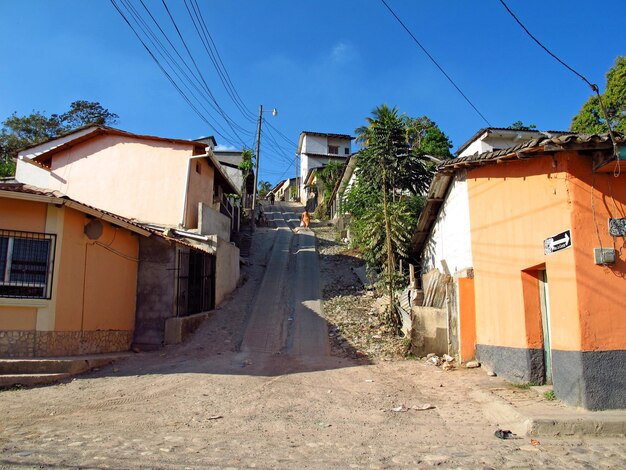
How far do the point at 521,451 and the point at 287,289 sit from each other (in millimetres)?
13075

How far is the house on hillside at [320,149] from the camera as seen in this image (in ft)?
175

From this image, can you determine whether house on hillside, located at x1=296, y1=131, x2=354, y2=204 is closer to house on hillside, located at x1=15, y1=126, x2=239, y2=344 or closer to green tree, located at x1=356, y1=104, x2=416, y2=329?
green tree, located at x1=356, y1=104, x2=416, y2=329

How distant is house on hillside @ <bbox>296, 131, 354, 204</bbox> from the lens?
53.4m

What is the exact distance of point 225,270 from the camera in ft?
54.8

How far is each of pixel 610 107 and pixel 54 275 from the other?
2373cm

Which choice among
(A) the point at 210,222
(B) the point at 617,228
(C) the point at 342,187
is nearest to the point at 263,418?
(B) the point at 617,228

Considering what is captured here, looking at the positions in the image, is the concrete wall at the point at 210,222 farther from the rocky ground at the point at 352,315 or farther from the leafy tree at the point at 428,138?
the leafy tree at the point at 428,138

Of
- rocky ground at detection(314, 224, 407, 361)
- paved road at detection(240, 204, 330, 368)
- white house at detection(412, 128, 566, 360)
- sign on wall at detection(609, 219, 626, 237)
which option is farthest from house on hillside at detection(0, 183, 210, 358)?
sign on wall at detection(609, 219, 626, 237)

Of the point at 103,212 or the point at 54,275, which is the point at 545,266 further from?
the point at 54,275

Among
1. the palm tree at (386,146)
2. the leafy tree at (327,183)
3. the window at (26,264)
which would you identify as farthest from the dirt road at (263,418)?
the leafy tree at (327,183)

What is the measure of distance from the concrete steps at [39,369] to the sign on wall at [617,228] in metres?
9.80

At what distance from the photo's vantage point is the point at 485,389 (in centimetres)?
822

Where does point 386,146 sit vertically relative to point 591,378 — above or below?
above

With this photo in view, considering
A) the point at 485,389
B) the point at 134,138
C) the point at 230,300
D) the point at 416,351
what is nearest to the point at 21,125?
the point at 134,138
